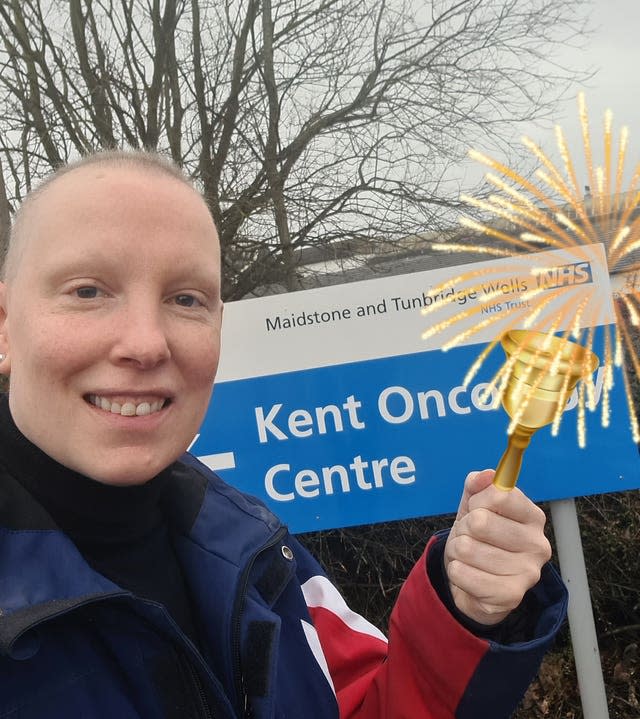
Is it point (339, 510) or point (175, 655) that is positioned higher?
point (175, 655)

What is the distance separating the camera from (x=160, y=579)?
112 cm

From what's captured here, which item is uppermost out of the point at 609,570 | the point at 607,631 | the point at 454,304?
the point at 454,304

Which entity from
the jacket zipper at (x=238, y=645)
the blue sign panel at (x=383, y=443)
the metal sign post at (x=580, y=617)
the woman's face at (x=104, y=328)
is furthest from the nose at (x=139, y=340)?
the metal sign post at (x=580, y=617)

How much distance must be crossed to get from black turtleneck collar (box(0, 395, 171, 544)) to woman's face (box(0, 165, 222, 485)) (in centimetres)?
3

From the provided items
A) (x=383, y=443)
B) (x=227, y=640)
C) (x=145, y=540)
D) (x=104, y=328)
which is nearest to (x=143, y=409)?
(x=104, y=328)

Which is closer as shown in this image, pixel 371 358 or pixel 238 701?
pixel 238 701

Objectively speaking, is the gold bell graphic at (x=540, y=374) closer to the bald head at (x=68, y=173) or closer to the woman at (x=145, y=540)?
the woman at (x=145, y=540)

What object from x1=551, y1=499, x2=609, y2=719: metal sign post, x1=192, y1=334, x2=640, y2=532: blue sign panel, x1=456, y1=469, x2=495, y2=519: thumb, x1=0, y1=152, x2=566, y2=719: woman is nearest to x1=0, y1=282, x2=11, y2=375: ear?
x1=0, y1=152, x2=566, y2=719: woman

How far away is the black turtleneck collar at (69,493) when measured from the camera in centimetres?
101

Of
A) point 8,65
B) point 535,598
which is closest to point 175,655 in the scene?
point 535,598

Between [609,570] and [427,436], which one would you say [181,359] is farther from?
[609,570]

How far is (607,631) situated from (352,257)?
2777mm

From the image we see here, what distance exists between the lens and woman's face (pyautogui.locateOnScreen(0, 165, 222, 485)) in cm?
96

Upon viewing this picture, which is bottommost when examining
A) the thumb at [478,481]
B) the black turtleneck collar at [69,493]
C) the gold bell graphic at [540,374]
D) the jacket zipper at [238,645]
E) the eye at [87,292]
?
the jacket zipper at [238,645]
